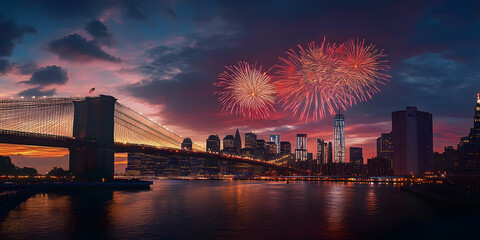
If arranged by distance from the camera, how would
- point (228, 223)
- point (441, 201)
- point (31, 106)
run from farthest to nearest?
point (31, 106)
point (441, 201)
point (228, 223)

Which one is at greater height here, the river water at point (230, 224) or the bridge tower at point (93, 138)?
the bridge tower at point (93, 138)

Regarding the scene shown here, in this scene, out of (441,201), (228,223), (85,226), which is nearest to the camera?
(85,226)

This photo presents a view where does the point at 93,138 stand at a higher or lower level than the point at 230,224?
higher

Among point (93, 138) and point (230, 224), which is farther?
point (93, 138)

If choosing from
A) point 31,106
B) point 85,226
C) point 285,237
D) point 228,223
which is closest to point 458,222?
point 285,237

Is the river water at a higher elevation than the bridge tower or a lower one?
lower

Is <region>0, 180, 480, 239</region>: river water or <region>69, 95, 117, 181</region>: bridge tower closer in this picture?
<region>0, 180, 480, 239</region>: river water

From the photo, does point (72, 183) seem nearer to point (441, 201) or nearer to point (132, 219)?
point (132, 219)

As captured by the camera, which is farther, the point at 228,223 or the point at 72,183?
the point at 72,183
